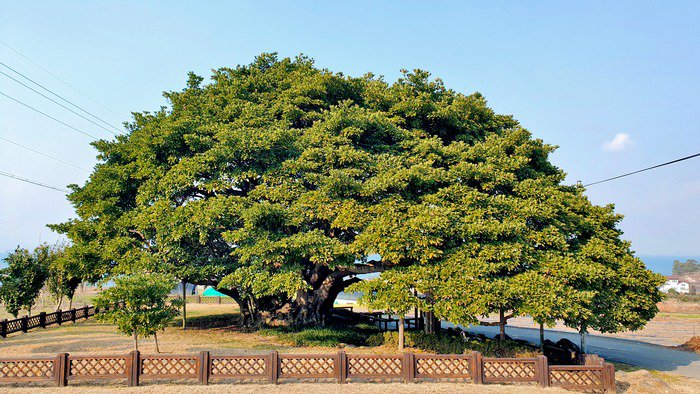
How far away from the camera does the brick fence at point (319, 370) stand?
1311 centimetres

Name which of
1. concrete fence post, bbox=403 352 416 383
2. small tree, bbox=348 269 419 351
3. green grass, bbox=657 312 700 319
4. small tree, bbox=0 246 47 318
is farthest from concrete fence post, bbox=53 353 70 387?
green grass, bbox=657 312 700 319

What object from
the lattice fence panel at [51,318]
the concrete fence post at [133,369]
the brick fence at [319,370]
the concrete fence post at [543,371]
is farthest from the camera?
the lattice fence panel at [51,318]

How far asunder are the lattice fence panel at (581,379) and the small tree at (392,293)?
5.47 meters

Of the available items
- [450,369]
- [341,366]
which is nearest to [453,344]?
[450,369]

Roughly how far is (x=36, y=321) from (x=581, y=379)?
30.2 m

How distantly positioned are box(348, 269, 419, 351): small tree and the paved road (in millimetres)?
15025

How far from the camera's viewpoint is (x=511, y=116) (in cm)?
2672

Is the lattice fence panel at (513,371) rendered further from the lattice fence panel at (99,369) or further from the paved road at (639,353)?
the paved road at (639,353)

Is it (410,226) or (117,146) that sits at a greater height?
(117,146)

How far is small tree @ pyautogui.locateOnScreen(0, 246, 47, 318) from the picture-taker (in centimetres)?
2644

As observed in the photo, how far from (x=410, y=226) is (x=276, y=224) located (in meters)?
7.07

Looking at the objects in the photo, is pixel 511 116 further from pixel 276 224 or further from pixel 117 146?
pixel 117 146

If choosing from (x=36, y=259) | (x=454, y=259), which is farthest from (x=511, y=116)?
(x=36, y=259)

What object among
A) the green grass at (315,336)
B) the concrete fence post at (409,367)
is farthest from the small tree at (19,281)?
the concrete fence post at (409,367)
